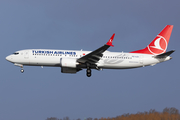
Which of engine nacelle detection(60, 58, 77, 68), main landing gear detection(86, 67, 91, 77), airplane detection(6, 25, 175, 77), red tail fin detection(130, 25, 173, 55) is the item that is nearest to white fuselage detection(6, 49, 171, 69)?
airplane detection(6, 25, 175, 77)

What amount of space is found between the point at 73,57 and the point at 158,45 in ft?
44.9

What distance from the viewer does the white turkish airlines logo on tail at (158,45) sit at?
47.8 meters

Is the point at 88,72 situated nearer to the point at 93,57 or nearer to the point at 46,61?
the point at 93,57

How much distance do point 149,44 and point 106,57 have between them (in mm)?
8224

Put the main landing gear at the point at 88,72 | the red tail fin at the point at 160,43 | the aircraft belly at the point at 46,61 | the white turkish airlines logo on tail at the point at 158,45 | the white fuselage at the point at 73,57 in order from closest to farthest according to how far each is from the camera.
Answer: the aircraft belly at the point at 46,61
the white fuselage at the point at 73,57
the main landing gear at the point at 88,72
the red tail fin at the point at 160,43
the white turkish airlines logo on tail at the point at 158,45

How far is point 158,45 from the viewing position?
4847 centimetres

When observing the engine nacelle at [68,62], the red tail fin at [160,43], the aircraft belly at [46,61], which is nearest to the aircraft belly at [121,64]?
→ the red tail fin at [160,43]

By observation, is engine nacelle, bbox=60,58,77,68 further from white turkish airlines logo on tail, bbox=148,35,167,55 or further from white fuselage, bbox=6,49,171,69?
white turkish airlines logo on tail, bbox=148,35,167,55

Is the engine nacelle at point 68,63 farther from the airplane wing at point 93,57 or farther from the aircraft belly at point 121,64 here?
the aircraft belly at point 121,64

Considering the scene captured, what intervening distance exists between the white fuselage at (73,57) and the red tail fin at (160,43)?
182cm

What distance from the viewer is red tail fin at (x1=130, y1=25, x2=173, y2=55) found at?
47419 millimetres

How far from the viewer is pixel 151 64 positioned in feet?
150

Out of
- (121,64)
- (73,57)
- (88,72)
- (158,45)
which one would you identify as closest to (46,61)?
(73,57)

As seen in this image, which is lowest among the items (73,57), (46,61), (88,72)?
(88,72)
